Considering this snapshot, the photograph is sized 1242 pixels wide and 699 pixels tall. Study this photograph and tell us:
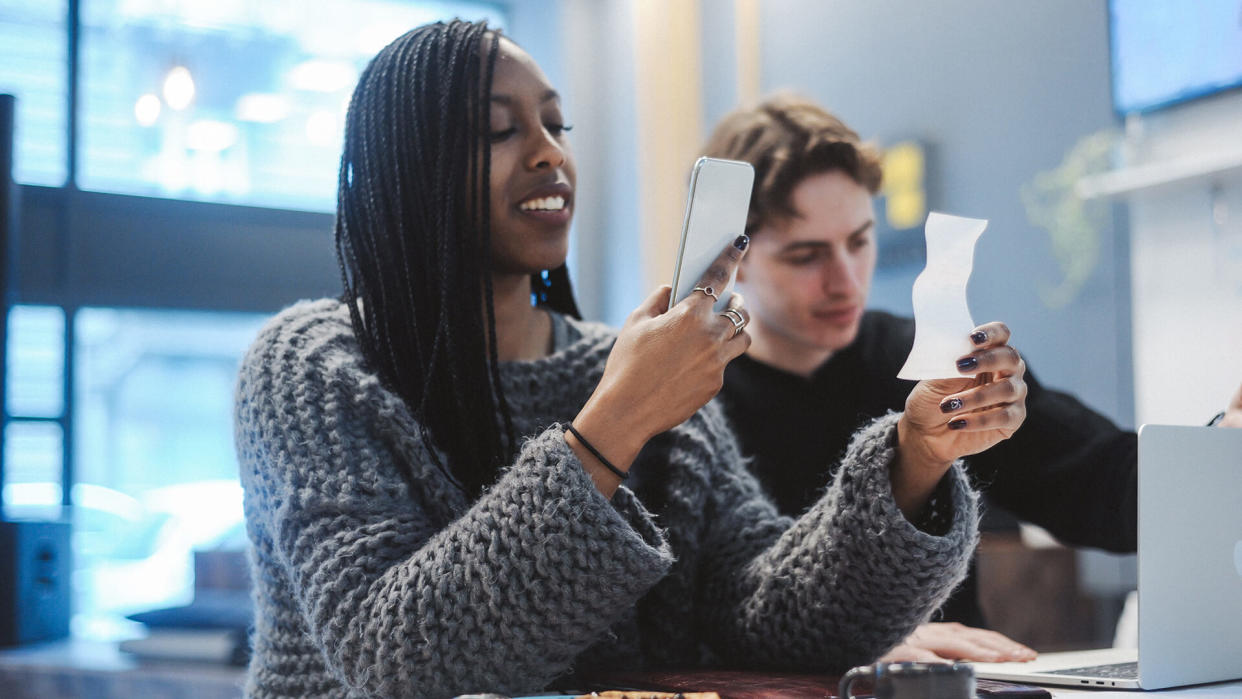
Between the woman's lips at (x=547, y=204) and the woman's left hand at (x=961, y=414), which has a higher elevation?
the woman's lips at (x=547, y=204)

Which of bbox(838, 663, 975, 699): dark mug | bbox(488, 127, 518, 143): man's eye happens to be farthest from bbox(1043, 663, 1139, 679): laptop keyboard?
bbox(488, 127, 518, 143): man's eye

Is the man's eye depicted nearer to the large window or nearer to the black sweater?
the black sweater

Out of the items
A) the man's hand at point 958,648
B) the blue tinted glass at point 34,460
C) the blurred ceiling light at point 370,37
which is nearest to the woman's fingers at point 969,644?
the man's hand at point 958,648

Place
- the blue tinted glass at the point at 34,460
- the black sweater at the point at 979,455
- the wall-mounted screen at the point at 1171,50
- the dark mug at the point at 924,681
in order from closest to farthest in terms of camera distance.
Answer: the dark mug at the point at 924,681, the black sweater at the point at 979,455, the wall-mounted screen at the point at 1171,50, the blue tinted glass at the point at 34,460

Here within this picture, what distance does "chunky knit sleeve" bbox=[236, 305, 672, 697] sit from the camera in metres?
0.85

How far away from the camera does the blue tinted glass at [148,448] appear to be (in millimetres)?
3418

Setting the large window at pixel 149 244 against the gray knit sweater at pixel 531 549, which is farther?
the large window at pixel 149 244

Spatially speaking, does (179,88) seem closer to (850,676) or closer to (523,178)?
(523,178)

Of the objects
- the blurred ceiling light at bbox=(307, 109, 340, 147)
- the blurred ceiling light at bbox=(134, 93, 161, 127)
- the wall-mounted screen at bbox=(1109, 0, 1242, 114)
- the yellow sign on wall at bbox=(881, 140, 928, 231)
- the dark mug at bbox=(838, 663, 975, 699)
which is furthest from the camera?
the blurred ceiling light at bbox=(307, 109, 340, 147)

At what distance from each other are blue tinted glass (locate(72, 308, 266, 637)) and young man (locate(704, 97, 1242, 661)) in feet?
7.14

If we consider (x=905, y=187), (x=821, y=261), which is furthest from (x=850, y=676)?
(x=905, y=187)

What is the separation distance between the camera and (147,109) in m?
3.57

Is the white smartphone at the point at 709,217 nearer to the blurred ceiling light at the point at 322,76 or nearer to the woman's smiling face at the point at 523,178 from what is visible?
the woman's smiling face at the point at 523,178

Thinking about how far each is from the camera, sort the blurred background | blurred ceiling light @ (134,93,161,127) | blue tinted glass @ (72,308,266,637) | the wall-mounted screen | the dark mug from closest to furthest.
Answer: the dark mug → the wall-mounted screen → the blurred background → blue tinted glass @ (72,308,266,637) → blurred ceiling light @ (134,93,161,127)
